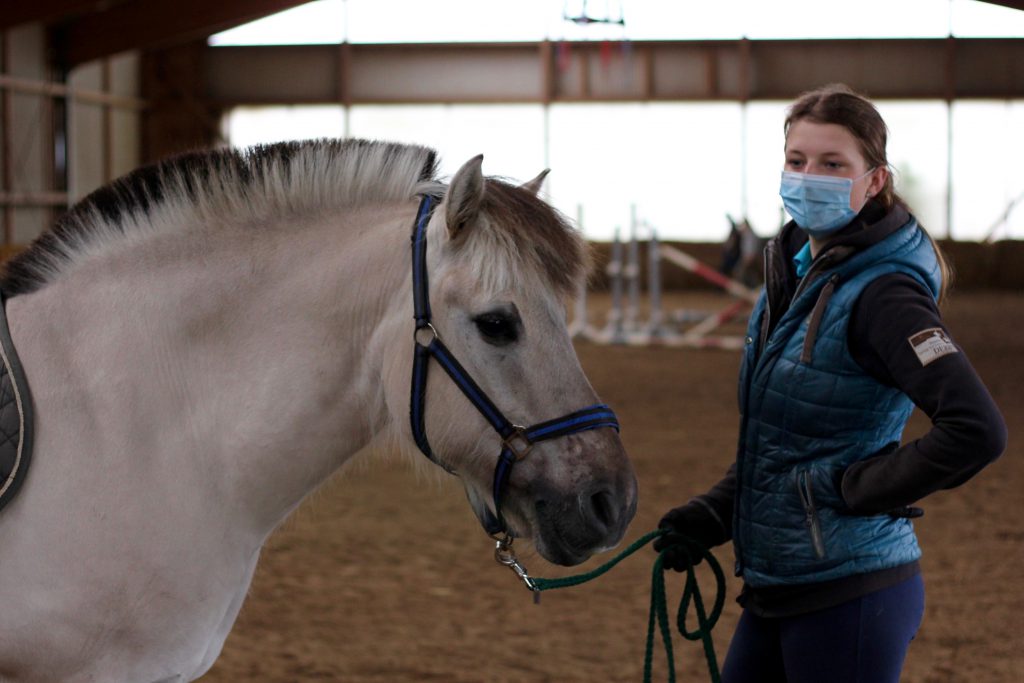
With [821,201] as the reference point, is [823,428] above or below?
below

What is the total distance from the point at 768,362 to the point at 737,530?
0.33m

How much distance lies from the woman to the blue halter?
34 centimetres

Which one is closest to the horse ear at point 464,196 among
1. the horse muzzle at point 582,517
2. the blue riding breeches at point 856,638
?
the horse muzzle at point 582,517

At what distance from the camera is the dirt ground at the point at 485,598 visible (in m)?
3.54

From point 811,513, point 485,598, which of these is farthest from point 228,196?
point 485,598

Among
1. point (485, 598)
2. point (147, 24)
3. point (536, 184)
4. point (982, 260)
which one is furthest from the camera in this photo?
point (982, 260)

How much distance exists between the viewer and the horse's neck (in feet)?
5.75

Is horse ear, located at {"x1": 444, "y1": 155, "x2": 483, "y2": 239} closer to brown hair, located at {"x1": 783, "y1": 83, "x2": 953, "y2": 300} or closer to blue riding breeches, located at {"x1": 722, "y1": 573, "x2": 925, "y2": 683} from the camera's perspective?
brown hair, located at {"x1": 783, "y1": 83, "x2": 953, "y2": 300}

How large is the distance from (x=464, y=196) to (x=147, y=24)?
13676 mm

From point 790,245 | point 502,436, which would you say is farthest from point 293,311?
point 790,245

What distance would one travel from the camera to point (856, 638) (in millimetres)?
1777

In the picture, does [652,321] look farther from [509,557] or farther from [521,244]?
[521,244]

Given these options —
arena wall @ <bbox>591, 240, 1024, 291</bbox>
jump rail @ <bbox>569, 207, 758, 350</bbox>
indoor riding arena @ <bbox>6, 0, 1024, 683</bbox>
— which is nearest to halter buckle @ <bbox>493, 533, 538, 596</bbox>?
indoor riding arena @ <bbox>6, 0, 1024, 683</bbox>

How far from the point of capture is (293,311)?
1.79m
